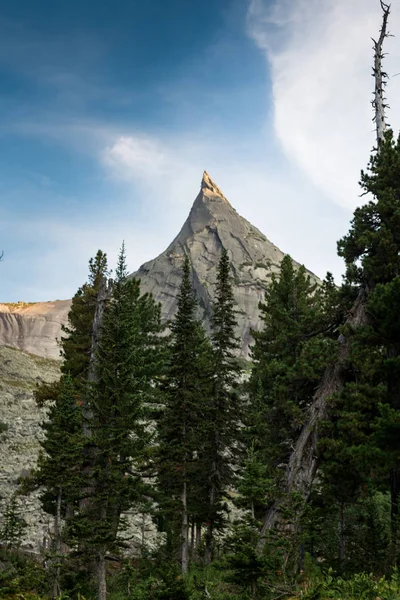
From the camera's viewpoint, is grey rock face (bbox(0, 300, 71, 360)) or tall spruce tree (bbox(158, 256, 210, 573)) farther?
grey rock face (bbox(0, 300, 71, 360))

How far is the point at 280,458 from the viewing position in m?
20.0

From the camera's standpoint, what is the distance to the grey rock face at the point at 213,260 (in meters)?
154

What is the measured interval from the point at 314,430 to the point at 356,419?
207 cm

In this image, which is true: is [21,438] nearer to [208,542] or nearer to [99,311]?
[208,542]

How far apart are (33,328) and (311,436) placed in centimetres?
16066

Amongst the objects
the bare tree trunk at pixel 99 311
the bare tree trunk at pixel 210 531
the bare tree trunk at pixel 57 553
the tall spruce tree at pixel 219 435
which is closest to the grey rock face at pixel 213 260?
the tall spruce tree at pixel 219 435

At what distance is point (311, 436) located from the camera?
51.5 ft

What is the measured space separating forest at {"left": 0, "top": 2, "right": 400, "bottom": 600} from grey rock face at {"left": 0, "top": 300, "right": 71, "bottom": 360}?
443 feet

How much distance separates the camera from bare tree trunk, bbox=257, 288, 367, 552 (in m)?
15.1

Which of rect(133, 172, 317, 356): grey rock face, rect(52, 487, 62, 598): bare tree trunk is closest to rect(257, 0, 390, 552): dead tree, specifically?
rect(52, 487, 62, 598): bare tree trunk

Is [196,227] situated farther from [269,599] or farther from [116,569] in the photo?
[269,599]

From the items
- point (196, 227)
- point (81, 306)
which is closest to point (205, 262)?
point (196, 227)

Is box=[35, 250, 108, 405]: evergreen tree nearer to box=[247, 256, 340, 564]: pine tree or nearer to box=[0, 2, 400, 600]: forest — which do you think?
box=[0, 2, 400, 600]: forest

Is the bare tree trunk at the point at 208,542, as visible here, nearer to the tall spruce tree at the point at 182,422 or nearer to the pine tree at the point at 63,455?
the tall spruce tree at the point at 182,422
